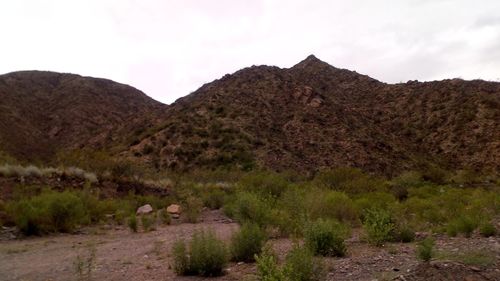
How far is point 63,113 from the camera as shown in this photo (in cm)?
6825

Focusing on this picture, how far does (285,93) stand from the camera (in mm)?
51000

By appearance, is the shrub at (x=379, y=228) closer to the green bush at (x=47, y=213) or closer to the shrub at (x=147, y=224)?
the shrub at (x=147, y=224)

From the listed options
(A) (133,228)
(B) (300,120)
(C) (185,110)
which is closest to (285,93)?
(B) (300,120)

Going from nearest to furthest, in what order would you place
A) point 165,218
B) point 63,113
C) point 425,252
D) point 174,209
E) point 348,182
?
point 425,252 < point 165,218 < point 174,209 < point 348,182 < point 63,113

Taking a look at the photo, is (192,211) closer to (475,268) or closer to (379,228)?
(379,228)

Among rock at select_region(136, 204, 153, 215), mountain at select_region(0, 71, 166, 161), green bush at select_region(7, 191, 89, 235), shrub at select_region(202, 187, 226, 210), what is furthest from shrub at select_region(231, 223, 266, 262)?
mountain at select_region(0, 71, 166, 161)

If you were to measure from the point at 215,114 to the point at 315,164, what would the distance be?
11.5m

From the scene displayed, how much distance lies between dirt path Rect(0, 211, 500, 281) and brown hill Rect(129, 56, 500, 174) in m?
24.3

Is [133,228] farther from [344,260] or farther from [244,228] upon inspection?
[344,260]

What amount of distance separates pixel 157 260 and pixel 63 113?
60.9m

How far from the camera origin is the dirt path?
8.78 m

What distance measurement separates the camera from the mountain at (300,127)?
4156 cm

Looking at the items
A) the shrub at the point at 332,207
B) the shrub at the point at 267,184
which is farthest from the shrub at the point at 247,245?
the shrub at the point at 267,184

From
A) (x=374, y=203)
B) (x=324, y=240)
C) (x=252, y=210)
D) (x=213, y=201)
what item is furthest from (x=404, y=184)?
(x=324, y=240)
